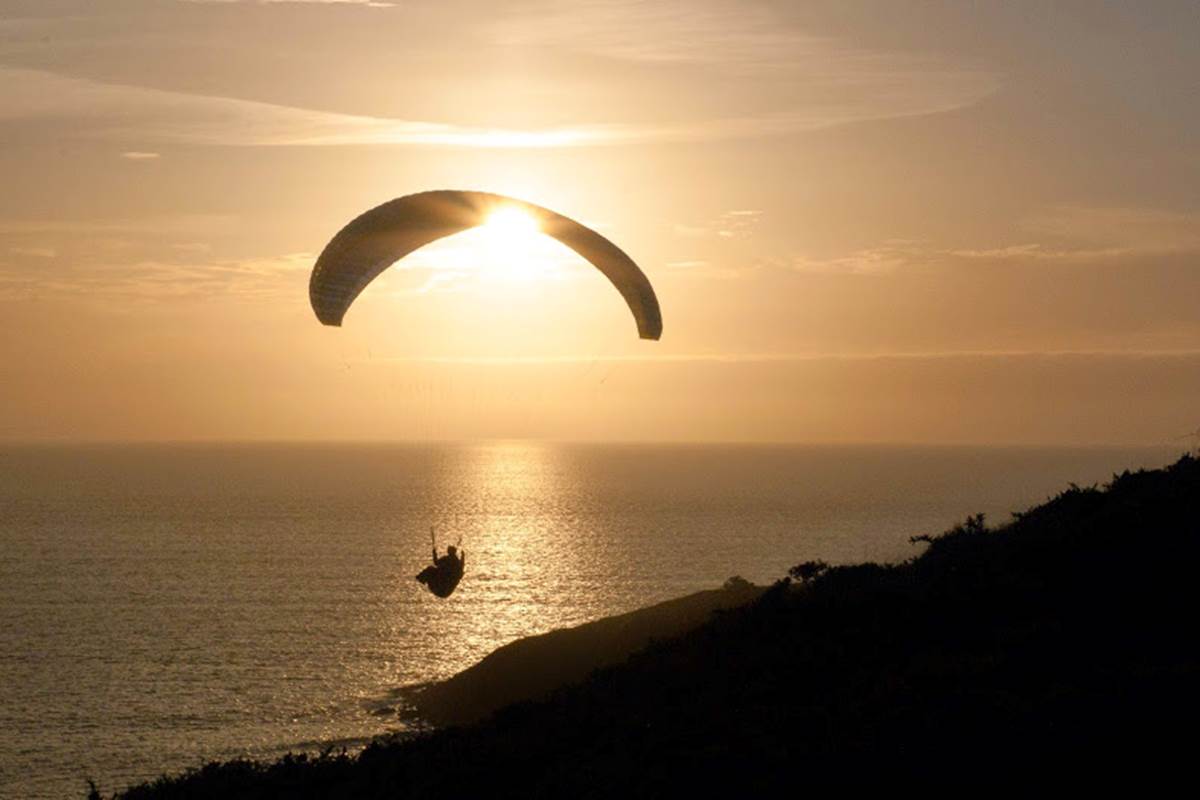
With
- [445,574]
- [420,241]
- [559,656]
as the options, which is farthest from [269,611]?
[445,574]

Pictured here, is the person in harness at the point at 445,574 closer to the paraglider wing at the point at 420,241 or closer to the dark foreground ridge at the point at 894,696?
the dark foreground ridge at the point at 894,696

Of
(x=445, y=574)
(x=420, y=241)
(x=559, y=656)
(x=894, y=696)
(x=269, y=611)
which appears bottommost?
(x=269, y=611)

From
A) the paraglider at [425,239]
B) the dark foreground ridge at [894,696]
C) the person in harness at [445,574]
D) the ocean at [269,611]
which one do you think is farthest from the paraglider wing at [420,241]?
the ocean at [269,611]

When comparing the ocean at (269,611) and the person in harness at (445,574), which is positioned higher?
the person in harness at (445,574)

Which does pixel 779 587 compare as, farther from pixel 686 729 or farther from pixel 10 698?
pixel 10 698

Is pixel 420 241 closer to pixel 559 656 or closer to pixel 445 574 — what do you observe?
pixel 445 574

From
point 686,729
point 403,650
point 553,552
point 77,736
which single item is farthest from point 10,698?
point 553,552
